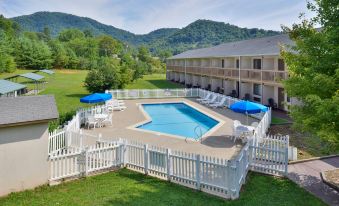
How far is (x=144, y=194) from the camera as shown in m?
8.88

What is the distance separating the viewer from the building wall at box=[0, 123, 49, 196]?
884 cm

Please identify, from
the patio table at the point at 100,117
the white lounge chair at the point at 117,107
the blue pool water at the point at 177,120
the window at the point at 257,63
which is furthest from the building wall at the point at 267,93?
the patio table at the point at 100,117

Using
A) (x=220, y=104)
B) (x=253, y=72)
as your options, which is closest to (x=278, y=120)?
(x=220, y=104)

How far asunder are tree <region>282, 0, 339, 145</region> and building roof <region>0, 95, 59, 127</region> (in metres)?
7.68

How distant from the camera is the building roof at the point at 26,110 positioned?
8781 mm

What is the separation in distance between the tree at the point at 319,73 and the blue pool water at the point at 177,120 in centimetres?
898

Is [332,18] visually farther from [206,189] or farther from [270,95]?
[270,95]

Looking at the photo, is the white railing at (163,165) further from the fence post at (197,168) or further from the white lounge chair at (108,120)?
the white lounge chair at (108,120)

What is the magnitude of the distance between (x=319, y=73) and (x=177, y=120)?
1668cm

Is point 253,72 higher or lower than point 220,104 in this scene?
higher

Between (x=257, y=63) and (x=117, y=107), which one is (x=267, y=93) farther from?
(x=117, y=107)

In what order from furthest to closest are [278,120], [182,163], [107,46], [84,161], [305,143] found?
1. [107,46]
2. [278,120]
3. [305,143]
4. [84,161]
5. [182,163]

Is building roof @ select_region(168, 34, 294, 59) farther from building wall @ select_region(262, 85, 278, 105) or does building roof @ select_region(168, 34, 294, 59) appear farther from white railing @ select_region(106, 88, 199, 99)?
white railing @ select_region(106, 88, 199, 99)

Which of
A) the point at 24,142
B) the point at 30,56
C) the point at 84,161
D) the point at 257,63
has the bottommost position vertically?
the point at 84,161
